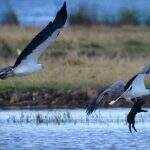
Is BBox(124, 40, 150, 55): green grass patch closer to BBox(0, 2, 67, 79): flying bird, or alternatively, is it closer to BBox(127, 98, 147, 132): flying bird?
BBox(127, 98, 147, 132): flying bird

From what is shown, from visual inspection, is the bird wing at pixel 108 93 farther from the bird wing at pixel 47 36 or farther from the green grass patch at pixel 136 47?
the green grass patch at pixel 136 47

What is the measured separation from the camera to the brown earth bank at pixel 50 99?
22.7 meters

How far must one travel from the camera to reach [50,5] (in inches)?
2231

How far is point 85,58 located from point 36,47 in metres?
11.0

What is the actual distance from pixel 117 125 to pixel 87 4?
15.8 metres

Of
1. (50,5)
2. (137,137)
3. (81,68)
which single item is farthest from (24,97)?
(50,5)

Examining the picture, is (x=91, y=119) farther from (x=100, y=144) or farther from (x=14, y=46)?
(x=14, y=46)

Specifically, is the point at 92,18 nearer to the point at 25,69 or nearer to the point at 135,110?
the point at 135,110

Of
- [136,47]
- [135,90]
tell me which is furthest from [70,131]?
[136,47]

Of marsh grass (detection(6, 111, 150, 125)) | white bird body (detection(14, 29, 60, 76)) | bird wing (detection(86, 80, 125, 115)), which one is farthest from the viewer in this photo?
marsh grass (detection(6, 111, 150, 125))

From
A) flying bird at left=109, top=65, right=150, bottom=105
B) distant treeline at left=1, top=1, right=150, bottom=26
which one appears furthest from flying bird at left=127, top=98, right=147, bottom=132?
distant treeline at left=1, top=1, right=150, bottom=26

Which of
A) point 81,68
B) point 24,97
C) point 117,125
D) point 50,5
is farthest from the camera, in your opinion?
point 50,5

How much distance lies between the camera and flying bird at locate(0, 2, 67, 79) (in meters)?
15.6

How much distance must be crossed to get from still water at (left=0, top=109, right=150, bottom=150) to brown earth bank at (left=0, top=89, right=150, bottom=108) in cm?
102
